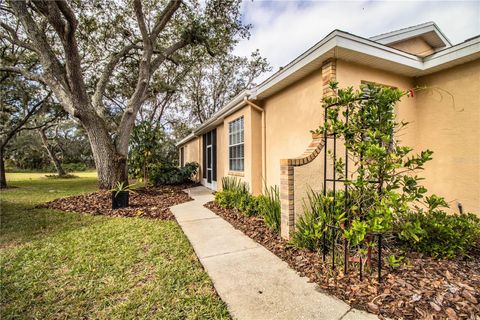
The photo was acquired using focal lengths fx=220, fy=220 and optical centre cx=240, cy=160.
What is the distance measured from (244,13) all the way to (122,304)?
1244 centimetres

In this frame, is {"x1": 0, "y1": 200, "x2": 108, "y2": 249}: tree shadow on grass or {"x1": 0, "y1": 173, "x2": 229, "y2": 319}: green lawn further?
{"x1": 0, "y1": 200, "x2": 108, "y2": 249}: tree shadow on grass

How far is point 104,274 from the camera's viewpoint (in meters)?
2.94

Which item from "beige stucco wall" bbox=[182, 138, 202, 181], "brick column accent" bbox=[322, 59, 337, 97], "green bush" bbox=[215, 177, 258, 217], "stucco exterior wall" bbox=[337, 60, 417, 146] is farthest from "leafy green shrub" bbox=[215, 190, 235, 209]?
"beige stucco wall" bbox=[182, 138, 202, 181]

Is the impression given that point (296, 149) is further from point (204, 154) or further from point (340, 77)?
point (204, 154)

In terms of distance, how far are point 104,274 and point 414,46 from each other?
8977 millimetres

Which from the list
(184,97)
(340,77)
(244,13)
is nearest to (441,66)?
(340,77)

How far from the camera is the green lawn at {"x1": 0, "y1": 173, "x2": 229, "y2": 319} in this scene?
224 cm

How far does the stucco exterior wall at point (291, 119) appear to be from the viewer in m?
4.59

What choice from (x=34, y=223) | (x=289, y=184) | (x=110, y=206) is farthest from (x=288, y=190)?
(x=34, y=223)

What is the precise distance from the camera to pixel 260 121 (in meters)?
6.63

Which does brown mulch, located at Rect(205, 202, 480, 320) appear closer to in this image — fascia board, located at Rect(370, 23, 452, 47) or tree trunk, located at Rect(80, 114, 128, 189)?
fascia board, located at Rect(370, 23, 452, 47)

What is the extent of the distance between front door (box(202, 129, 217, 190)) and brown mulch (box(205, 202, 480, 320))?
7.34 metres

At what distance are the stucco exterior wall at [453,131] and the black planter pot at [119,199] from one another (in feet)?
25.9

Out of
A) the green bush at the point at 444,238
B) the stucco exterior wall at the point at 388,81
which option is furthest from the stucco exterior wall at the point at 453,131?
the green bush at the point at 444,238
